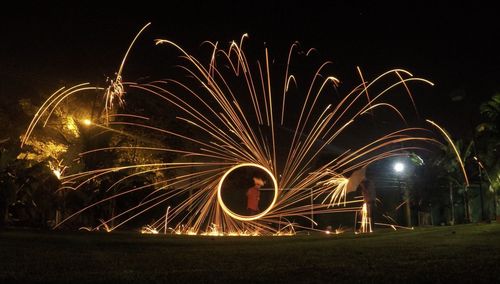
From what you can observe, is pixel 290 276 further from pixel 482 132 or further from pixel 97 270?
pixel 482 132

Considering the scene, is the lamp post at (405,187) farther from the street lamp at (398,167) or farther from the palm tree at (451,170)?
the palm tree at (451,170)

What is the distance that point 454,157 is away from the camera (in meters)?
24.0

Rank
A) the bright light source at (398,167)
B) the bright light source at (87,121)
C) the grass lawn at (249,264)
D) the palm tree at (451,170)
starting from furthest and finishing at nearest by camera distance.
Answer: the palm tree at (451,170) < the bright light source at (398,167) < the bright light source at (87,121) < the grass lawn at (249,264)

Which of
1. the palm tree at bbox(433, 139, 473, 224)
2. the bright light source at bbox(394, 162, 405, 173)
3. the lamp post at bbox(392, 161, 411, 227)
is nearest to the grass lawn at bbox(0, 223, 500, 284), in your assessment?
the lamp post at bbox(392, 161, 411, 227)

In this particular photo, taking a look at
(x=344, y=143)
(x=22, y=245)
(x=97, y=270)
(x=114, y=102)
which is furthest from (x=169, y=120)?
(x=97, y=270)

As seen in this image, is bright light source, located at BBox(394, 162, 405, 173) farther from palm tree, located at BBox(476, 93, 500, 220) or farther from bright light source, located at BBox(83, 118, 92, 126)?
bright light source, located at BBox(83, 118, 92, 126)

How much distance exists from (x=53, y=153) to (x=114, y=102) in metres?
3.34

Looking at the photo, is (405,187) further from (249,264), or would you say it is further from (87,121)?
(249,264)

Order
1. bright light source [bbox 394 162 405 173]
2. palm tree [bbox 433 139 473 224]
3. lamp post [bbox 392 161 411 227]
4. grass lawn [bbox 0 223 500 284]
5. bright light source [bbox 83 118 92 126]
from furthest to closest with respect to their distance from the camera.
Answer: palm tree [bbox 433 139 473 224] → bright light source [bbox 394 162 405 173] → lamp post [bbox 392 161 411 227] → bright light source [bbox 83 118 92 126] → grass lawn [bbox 0 223 500 284]

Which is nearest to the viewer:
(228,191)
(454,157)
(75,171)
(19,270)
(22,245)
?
(19,270)

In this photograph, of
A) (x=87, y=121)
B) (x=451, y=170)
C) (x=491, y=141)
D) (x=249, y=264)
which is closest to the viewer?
(x=249, y=264)

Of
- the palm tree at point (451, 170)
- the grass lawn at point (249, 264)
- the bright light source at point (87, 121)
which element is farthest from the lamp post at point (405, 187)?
the bright light source at point (87, 121)

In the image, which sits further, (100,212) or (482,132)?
(482,132)

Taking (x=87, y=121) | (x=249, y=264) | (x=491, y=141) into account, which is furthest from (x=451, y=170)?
(x=249, y=264)
